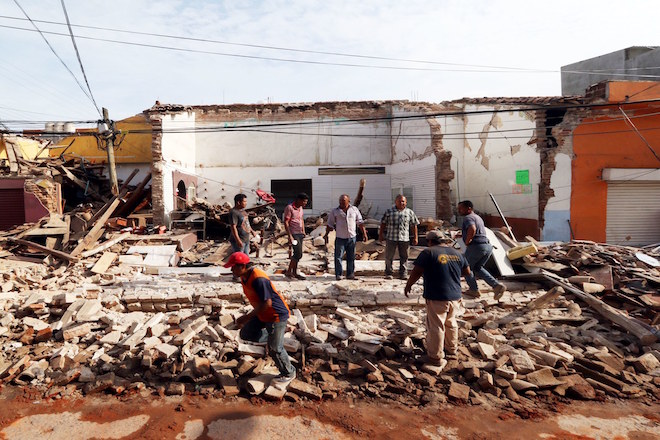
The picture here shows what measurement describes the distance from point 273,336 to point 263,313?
0.83 ft

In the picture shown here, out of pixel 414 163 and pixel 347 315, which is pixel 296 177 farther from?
pixel 347 315

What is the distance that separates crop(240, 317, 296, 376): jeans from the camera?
390cm

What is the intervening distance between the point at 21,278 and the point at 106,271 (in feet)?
4.79

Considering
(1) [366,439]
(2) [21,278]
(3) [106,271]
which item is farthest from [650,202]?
(2) [21,278]

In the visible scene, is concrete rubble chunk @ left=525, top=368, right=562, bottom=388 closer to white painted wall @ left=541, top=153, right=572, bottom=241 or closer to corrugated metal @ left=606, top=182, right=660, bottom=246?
white painted wall @ left=541, top=153, right=572, bottom=241

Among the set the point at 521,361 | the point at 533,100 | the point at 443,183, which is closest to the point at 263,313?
the point at 521,361

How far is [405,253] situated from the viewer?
7086mm

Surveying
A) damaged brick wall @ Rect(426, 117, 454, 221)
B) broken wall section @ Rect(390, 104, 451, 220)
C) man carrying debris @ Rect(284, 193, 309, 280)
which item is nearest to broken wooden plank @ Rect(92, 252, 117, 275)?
man carrying debris @ Rect(284, 193, 309, 280)

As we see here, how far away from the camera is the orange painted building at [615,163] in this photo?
11.1m

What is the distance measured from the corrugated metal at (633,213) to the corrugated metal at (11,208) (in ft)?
66.0

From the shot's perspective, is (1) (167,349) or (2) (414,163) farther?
(2) (414,163)

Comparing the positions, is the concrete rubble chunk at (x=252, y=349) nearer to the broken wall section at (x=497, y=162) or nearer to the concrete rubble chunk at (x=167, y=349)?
the concrete rubble chunk at (x=167, y=349)

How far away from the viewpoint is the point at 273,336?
388 cm

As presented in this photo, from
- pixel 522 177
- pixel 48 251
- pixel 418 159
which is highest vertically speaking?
pixel 418 159
